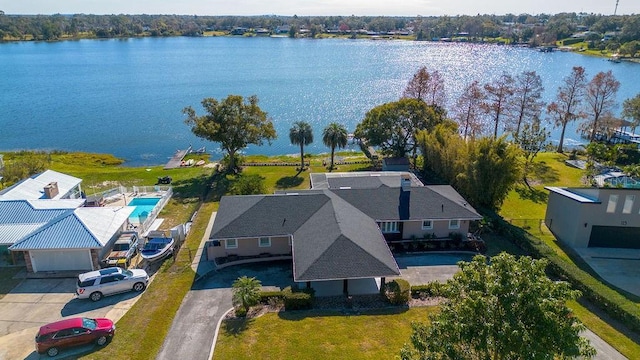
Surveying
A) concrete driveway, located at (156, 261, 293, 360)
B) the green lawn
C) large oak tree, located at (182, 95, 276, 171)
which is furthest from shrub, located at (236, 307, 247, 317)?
large oak tree, located at (182, 95, 276, 171)

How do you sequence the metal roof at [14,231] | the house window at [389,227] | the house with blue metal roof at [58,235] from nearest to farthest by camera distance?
the house with blue metal roof at [58,235] < the metal roof at [14,231] < the house window at [389,227]

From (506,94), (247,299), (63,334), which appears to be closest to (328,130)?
(506,94)

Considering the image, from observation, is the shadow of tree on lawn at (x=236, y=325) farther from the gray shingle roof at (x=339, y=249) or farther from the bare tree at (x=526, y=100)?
the bare tree at (x=526, y=100)

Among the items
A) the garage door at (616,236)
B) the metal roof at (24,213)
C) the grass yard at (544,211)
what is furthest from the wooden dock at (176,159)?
the garage door at (616,236)

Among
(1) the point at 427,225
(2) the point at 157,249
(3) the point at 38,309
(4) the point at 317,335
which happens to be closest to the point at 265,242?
(2) the point at 157,249

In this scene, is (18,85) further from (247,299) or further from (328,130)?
(247,299)

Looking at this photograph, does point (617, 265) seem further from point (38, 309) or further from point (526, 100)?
point (38, 309)
